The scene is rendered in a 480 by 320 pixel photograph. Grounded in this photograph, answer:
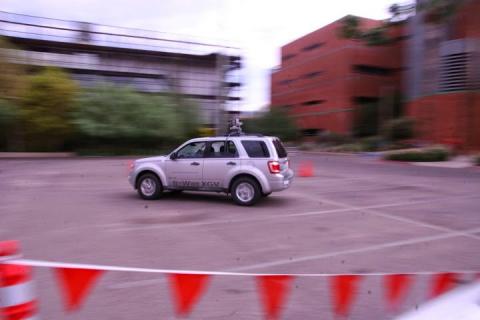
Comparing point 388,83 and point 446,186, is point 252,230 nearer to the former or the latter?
point 446,186

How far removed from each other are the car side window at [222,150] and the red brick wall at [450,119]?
27.6 meters

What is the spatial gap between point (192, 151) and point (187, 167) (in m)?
0.44

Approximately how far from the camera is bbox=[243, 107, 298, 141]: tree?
2133 inches

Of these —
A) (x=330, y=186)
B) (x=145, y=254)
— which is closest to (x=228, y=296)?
(x=145, y=254)

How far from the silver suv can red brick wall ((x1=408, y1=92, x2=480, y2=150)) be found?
26.9m

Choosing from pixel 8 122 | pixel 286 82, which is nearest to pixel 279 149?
pixel 8 122

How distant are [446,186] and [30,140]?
29.9 m

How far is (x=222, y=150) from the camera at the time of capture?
10570mm

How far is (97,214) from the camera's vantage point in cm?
935

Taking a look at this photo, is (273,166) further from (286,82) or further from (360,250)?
(286,82)

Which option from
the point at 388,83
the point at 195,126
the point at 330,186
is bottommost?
the point at 330,186

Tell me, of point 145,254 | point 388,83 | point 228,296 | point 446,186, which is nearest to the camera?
point 228,296

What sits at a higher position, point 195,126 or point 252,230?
point 195,126

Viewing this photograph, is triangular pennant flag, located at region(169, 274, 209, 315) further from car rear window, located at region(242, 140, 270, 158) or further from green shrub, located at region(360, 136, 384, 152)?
green shrub, located at region(360, 136, 384, 152)
